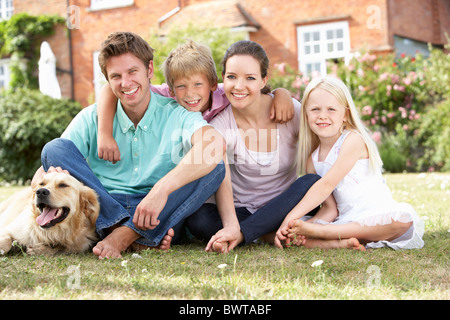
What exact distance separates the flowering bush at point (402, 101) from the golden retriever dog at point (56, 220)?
922 cm

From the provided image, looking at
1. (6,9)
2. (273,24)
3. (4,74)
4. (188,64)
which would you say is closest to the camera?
(188,64)

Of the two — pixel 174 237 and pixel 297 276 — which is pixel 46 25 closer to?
pixel 174 237

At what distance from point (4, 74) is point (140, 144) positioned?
52.6 feet

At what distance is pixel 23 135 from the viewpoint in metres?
11.8

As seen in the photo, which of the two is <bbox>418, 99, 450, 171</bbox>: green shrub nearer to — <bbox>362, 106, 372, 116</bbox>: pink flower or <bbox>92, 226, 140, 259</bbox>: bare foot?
<bbox>362, 106, 372, 116</bbox>: pink flower

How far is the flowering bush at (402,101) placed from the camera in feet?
37.6

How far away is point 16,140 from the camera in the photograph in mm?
11953

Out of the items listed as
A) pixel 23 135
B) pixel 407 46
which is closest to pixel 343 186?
pixel 23 135

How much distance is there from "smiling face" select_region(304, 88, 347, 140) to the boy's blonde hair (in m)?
0.76

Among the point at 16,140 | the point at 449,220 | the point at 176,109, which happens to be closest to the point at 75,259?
the point at 176,109

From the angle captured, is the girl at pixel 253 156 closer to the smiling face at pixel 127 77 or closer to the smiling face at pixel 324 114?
the smiling face at pixel 324 114

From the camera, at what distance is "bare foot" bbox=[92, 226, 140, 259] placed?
305cm

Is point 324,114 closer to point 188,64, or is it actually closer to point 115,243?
point 188,64

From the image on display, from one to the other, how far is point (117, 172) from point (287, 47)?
1216 cm
